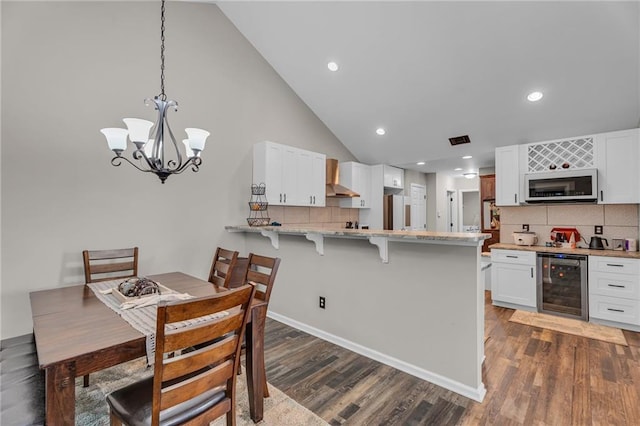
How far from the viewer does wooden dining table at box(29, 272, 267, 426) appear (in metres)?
1.13

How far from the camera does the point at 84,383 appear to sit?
2213 mm

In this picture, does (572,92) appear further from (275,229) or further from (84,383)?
(84,383)

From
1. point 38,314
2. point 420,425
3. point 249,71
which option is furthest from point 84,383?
point 249,71

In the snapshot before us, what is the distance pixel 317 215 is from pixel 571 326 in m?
3.73

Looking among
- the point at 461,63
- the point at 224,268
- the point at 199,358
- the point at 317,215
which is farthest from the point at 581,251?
the point at 199,358

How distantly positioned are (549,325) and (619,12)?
3.25 m

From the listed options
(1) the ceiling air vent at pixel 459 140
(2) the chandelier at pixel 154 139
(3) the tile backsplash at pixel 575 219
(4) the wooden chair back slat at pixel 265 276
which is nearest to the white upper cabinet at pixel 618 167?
(3) the tile backsplash at pixel 575 219

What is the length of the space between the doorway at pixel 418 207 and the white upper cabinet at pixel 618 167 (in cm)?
339

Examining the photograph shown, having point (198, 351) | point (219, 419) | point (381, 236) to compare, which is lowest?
point (219, 419)

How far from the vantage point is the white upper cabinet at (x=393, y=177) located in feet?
19.6

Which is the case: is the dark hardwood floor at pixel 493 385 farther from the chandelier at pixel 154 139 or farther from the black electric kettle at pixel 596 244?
the chandelier at pixel 154 139

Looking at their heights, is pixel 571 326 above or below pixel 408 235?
below

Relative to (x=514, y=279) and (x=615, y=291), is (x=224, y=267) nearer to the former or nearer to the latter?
(x=514, y=279)

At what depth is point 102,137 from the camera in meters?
2.92
